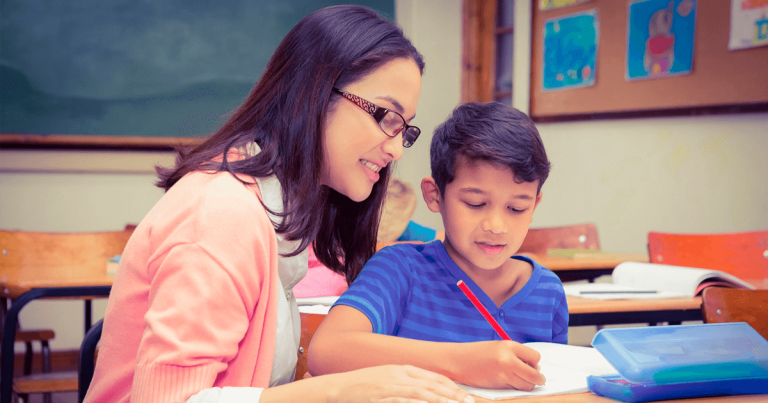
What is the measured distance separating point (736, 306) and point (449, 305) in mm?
605

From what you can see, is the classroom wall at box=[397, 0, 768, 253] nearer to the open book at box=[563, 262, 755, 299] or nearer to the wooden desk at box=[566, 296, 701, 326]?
the open book at box=[563, 262, 755, 299]

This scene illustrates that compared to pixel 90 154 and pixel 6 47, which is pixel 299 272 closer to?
pixel 90 154

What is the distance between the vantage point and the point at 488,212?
1.00 m

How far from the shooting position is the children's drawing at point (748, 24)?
2.63 metres

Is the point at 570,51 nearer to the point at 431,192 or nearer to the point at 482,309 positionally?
the point at 431,192

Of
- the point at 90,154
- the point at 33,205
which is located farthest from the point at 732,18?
the point at 33,205

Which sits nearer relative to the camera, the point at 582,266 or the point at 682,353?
the point at 682,353

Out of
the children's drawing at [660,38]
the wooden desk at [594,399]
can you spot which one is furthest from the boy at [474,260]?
the children's drawing at [660,38]

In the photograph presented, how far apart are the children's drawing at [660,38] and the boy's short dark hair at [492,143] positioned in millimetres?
2304

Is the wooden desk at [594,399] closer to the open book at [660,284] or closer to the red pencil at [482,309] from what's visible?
the red pencil at [482,309]

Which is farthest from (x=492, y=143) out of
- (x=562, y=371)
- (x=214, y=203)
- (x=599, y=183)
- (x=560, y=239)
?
Result: (x=599, y=183)

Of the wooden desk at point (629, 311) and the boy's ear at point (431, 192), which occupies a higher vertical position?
the boy's ear at point (431, 192)

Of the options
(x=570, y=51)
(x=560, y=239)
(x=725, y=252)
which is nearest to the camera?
(x=725, y=252)

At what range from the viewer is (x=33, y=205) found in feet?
11.9
